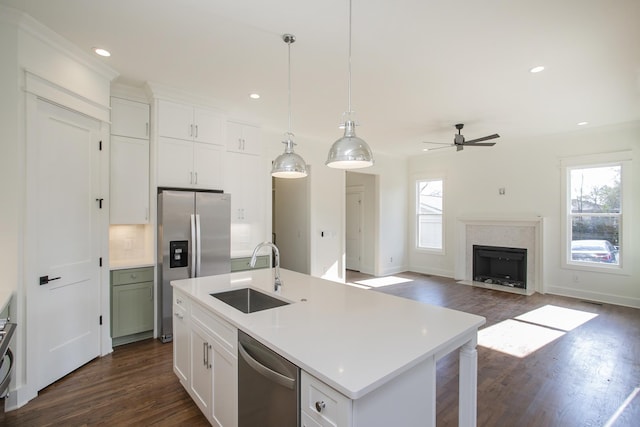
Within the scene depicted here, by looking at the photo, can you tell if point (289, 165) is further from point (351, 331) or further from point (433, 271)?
point (433, 271)

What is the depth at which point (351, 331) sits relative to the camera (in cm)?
150

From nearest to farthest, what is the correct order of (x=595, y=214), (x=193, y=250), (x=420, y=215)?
1. (x=193, y=250)
2. (x=595, y=214)
3. (x=420, y=215)

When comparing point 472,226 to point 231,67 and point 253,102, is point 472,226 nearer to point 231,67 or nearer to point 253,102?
point 253,102

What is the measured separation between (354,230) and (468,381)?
20.1ft

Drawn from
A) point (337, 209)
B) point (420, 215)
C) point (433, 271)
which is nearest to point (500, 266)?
point (433, 271)

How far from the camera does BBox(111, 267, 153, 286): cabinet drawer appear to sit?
3213mm

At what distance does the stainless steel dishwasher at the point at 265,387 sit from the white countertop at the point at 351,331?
0.23ft

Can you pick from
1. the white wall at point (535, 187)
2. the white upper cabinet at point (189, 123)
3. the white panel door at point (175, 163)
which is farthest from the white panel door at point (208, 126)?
the white wall at point (535, 187)

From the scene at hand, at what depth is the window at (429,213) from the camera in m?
7.17

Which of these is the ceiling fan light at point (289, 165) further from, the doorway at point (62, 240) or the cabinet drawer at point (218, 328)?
the doorway at point (62, 240)

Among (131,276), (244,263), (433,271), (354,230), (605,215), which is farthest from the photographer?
(354,230)

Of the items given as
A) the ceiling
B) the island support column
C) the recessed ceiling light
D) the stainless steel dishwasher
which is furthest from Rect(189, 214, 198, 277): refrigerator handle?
the island support column

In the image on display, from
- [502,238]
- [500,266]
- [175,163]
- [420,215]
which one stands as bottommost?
[500,266]

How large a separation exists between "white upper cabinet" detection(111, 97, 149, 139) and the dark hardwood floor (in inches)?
92.3
